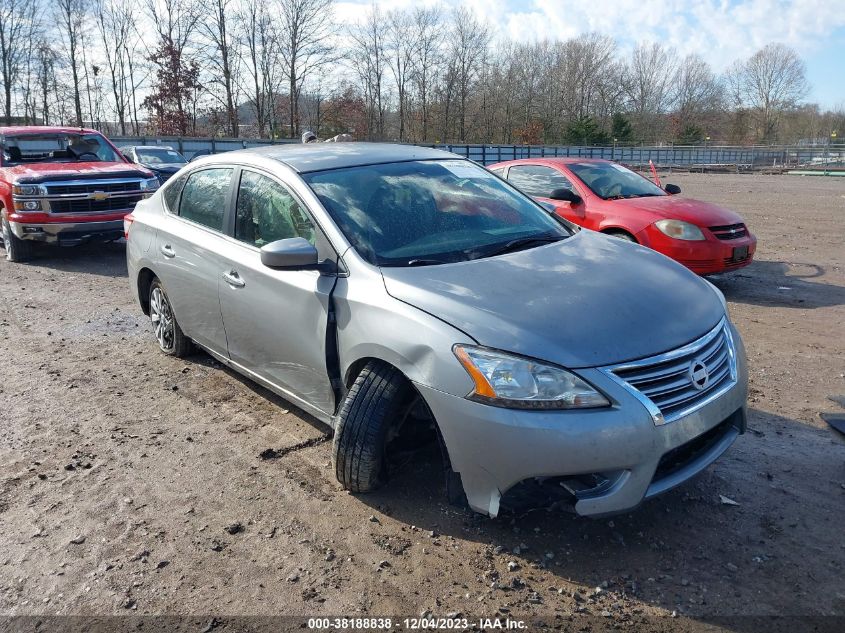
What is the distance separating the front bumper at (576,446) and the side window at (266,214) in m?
1.44

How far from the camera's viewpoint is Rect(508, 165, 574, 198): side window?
8.55 m

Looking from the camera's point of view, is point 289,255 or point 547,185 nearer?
point 289,255

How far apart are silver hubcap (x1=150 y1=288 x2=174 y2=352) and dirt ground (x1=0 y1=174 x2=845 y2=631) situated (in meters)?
0.58

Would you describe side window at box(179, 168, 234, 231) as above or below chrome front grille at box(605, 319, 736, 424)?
above

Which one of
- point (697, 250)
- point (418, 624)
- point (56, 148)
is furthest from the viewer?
point (56, 148)

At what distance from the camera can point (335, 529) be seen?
3.21m

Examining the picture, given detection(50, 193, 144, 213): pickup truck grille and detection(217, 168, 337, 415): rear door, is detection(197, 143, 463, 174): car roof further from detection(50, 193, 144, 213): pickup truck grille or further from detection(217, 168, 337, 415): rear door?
detection(50, 193, 144, 213): pickup truck grille

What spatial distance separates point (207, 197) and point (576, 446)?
327 cm

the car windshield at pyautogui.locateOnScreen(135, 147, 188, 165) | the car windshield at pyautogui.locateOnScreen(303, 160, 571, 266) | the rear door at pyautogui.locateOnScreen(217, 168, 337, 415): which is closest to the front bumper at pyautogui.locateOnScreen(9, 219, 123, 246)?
the rear door at pyautogui.locateOnScreen(217, 168, 337, 415)

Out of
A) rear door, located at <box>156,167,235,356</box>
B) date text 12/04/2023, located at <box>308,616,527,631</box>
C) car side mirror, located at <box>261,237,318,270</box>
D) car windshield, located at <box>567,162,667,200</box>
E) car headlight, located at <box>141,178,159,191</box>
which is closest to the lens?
date text 12/04/2023, located at <box>308,616,527,631</box>

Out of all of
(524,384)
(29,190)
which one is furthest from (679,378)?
(29,190)

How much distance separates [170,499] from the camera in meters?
3.53

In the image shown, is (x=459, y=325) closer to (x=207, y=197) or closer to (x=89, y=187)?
(x=207, y=197)

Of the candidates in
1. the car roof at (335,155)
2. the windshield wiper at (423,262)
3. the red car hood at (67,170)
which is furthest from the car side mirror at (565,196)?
the red car hood at (67,170)
